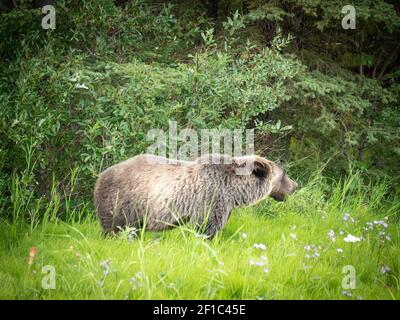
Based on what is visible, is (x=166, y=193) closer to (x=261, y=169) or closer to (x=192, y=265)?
(x=261, y=169)

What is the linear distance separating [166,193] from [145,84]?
175cm

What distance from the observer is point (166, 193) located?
561 cm

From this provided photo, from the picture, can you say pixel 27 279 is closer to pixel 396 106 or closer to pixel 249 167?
pixel 249 167

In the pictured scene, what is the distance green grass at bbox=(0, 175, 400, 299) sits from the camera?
408 centimetres

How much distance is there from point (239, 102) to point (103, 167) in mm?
2143

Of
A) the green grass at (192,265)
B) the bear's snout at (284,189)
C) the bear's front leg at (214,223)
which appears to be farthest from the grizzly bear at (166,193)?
the bear's snout at (284,189)

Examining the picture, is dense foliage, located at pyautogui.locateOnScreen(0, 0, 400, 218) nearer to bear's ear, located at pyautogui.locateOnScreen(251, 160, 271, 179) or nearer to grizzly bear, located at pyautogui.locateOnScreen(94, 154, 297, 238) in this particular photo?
grizzly bear, located at pyautogui.locateOnScreen(94, 154, 297, 238)

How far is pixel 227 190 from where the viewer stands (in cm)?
573

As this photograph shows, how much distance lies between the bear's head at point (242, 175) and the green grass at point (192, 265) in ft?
1.47

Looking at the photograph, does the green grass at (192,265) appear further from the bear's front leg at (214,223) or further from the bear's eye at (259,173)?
the bear's eye at (259,173)

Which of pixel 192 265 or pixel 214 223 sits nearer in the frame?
pixel 192 265

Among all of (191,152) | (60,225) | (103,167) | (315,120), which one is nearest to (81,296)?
(60,225)

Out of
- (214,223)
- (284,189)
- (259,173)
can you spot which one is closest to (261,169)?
→ (259,173)

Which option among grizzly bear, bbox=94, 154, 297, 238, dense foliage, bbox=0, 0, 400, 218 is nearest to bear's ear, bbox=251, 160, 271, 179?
grizzly bear, bbox=94, 154, 297, 238
